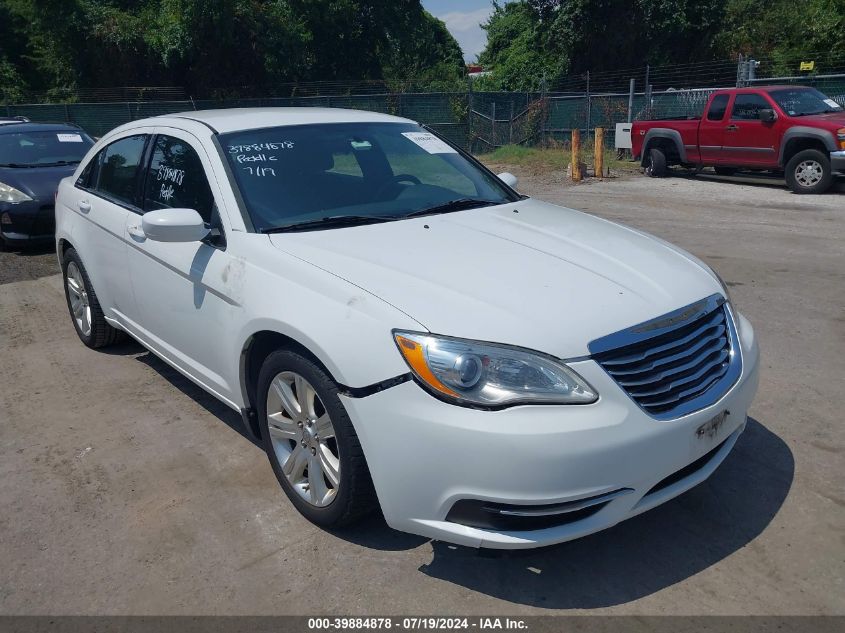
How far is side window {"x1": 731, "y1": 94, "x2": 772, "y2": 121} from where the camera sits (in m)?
13.4

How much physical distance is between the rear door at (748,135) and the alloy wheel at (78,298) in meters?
11.6

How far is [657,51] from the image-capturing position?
101 feet

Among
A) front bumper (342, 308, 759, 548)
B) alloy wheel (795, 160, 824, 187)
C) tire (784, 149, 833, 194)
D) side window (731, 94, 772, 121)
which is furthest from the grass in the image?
front bumper (342, 308, 759, 548)

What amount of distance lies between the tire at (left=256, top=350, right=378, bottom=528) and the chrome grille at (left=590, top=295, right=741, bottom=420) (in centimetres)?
98

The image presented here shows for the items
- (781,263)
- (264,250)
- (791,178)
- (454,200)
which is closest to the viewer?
(264,250)

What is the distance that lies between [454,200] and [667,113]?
1634 centimetres

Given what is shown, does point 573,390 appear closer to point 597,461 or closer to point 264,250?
point 597,461

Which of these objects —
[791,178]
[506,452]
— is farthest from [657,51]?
[506,452]

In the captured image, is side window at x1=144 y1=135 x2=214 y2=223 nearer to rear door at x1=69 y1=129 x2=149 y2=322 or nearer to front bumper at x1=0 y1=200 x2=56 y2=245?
rear door at x1=69 y1=129 x2=149 y2=322

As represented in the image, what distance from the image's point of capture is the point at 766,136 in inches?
518

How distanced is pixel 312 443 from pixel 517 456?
0.99 metres

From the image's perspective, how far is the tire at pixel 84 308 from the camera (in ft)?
17.4

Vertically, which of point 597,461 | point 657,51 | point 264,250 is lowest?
point 597,461

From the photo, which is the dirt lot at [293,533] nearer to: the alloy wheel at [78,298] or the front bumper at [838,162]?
the alloy wheel at [78,298]
